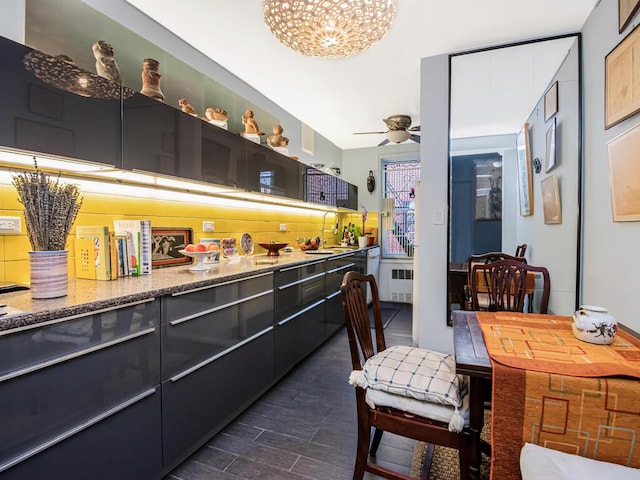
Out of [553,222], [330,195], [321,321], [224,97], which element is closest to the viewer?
[553,222]

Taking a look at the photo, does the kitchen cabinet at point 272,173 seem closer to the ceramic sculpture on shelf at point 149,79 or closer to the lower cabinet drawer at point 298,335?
the ceramic sculpture on shelf at point 149,79

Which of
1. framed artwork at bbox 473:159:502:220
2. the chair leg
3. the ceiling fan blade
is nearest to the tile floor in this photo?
the chair leg

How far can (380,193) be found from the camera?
5.63m

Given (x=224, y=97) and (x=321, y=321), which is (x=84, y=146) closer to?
(x=224, y=97)

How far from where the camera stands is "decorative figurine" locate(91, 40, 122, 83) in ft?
5.67

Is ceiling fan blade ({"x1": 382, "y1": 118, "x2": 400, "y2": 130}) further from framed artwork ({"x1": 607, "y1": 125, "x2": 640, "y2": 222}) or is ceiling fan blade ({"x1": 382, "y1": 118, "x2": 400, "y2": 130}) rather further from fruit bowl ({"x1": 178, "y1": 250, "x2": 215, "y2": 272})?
fruit bowl ({"x1": 178, "y1": 250, "x2": 215, "y2": 272})

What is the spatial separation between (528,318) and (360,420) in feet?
3.14

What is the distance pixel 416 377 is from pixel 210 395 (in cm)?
115

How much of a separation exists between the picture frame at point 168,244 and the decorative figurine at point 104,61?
0.97 m

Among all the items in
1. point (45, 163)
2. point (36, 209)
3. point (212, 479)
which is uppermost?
point (45, 163)

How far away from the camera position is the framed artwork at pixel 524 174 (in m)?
2.62

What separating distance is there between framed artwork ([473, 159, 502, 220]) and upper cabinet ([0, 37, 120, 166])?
2.54 metres

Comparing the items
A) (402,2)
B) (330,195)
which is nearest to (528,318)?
(402,2)

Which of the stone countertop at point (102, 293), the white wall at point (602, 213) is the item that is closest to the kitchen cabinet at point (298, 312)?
the stone countertop at point (102, 293)
